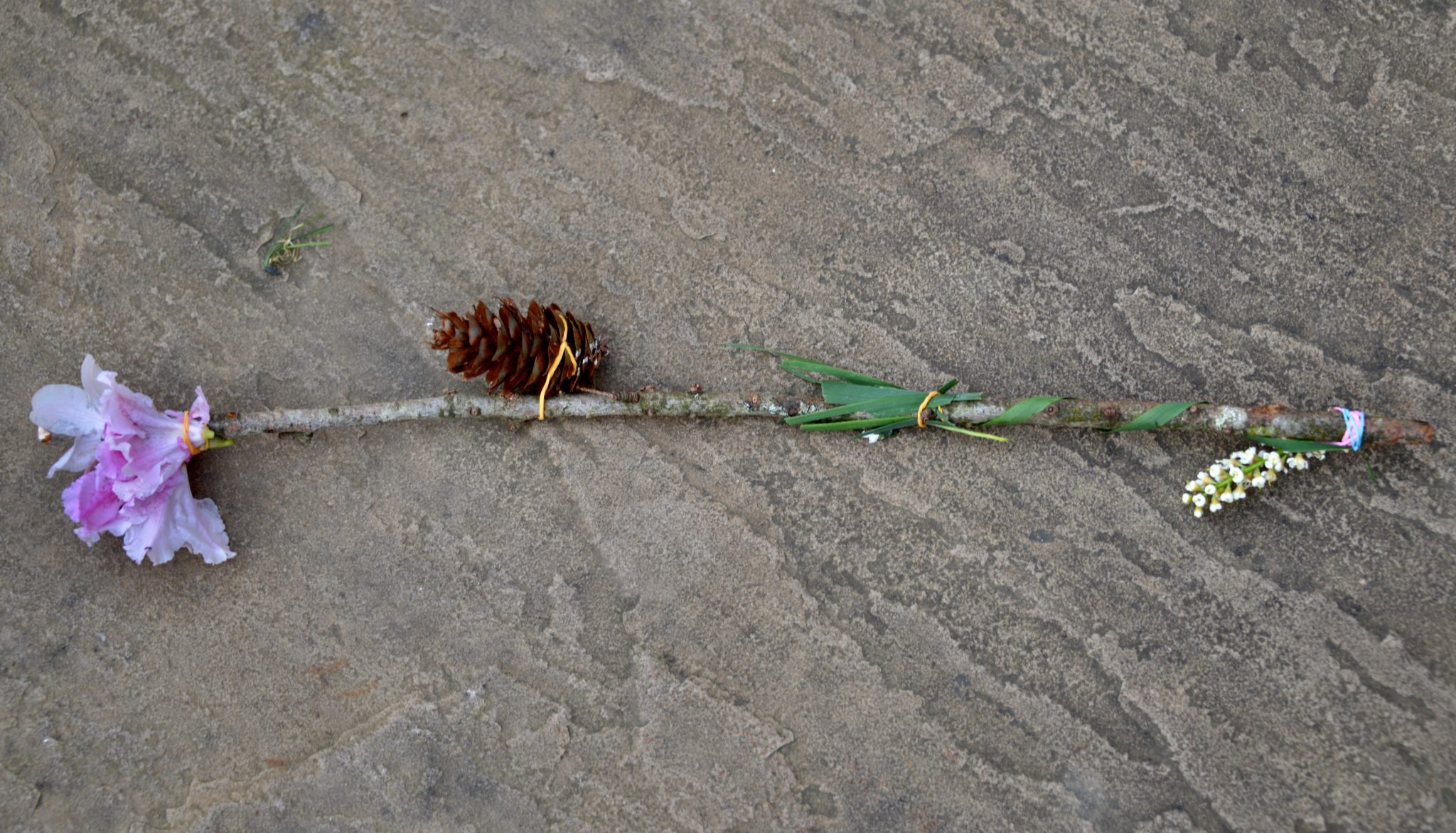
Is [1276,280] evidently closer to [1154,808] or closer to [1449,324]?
[1449,324]

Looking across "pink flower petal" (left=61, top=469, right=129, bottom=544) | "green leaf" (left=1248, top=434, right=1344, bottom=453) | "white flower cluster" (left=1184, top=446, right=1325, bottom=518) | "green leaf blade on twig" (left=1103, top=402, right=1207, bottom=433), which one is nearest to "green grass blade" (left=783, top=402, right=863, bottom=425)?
"green leaf blade on twig" (left=1103, top=402, right=1207, bottom=433)

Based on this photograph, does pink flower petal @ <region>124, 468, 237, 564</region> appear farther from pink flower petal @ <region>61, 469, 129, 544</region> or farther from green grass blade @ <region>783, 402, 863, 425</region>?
green grass blade @ <region>783, 402, 863, 425</region>

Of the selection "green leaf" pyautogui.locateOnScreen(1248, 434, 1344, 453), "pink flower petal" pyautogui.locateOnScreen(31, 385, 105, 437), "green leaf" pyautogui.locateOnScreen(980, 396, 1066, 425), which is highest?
"green leaf" pyautogui.locateOnScreen(1248, 434, 1344, 453)

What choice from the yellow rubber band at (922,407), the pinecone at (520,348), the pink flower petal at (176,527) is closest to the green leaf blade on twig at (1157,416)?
the yellow rubber band at (922,407)

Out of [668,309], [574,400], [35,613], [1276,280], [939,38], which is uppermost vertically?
[939,38]

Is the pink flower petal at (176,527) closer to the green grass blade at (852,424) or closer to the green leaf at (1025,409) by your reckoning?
the green grass blade at (852,424)

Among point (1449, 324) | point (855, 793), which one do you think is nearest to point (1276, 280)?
point (1449, 324)

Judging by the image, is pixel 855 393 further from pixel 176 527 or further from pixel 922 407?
pixel 176 527
